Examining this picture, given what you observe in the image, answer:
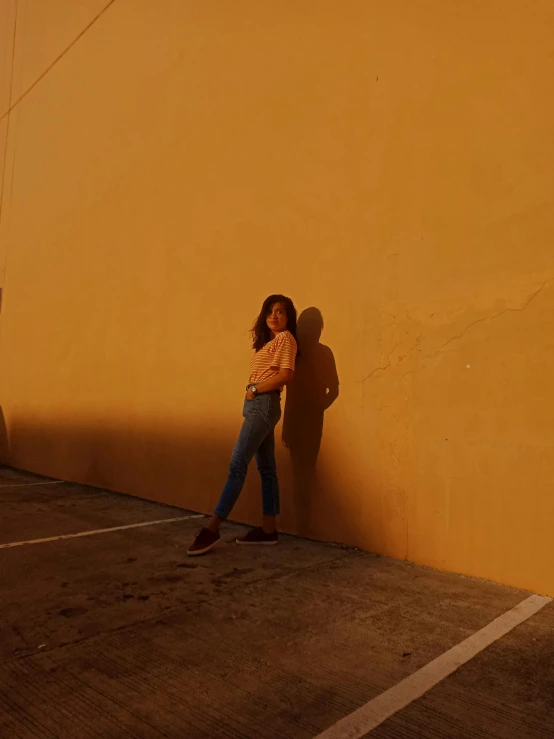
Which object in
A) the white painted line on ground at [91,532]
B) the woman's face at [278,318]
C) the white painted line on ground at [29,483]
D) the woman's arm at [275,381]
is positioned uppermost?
the woman's face at [278,318]

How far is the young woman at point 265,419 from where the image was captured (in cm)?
334

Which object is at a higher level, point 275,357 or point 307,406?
point 275,357

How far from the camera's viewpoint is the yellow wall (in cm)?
280

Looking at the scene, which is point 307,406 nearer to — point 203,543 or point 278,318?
point 278,318

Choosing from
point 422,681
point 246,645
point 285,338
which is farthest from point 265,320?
point 422,681

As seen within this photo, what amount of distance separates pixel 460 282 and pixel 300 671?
6.85 ft

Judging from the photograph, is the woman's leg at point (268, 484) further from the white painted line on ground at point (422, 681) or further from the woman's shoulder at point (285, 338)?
the white painted line on ground at point (422, 681)

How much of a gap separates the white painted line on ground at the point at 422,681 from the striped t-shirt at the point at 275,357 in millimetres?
1781

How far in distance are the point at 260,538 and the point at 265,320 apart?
1.41 meters

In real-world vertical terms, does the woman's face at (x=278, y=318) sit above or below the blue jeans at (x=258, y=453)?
above

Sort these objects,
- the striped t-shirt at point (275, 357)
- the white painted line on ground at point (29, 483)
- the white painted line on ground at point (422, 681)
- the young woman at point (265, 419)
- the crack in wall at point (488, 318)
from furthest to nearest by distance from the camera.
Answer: the white painted line on ground at point (29, 483)
the striped t-shirt at point (275, 357)
the young woman at point (265, 419)
the crack in wall at point (488, 318)
the white painted line on ground at point (422, 681)

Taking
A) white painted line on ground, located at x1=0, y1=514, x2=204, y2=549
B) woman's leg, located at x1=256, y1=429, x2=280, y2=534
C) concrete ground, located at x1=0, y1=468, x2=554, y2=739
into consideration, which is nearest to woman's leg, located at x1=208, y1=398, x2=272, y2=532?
woman's leg, located at x1=256, y1=429, x2=280, y2=534

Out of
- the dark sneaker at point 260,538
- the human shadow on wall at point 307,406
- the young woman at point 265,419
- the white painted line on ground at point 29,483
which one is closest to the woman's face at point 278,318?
the young woman at point 265,419

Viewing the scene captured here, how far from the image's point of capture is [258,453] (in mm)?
3562
